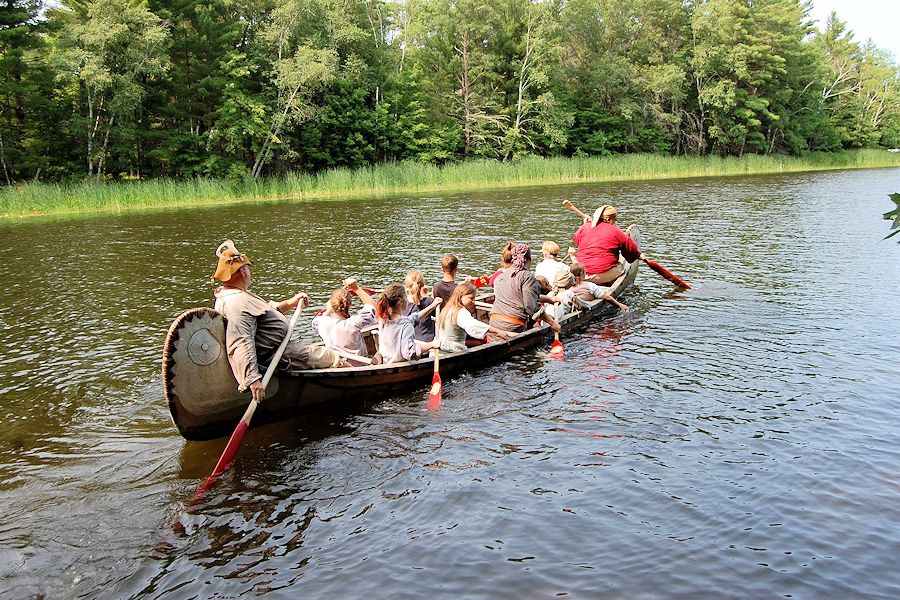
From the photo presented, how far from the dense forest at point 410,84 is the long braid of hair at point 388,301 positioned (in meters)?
29.8

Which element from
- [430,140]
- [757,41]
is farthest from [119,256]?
[757,41]

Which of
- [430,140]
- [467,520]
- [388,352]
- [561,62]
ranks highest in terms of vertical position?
[561,62]

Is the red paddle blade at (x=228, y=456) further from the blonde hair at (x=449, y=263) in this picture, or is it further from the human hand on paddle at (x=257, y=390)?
the blonde hair at (x=449, y=263)

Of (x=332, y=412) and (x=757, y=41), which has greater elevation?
(x=757, y=41)

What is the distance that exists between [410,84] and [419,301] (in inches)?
1663

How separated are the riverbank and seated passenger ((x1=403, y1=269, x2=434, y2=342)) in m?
24.9

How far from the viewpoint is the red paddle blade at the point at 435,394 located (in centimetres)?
805

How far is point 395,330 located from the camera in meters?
8.44

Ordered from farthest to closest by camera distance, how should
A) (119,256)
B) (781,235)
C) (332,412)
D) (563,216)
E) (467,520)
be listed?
(563,216) < (781,235) < (119,256) < (332,412) < (467,520)

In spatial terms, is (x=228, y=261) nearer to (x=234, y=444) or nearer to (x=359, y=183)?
(x=234, y=444)

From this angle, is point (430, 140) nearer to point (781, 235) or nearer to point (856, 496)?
point (781, 235)

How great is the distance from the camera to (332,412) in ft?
25.8

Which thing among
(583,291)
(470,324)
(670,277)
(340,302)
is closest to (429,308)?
(470,324)

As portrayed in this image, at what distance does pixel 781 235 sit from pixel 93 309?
17.8m
